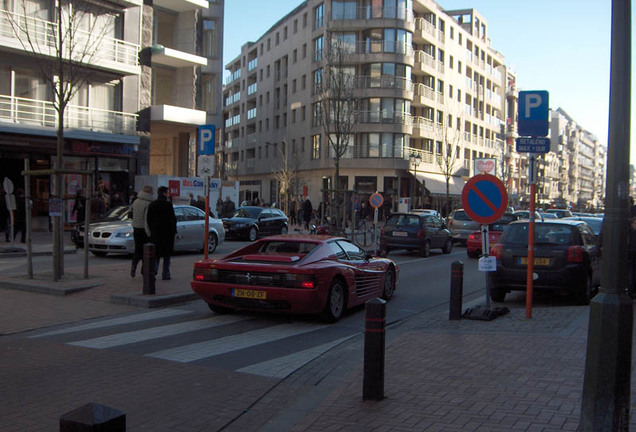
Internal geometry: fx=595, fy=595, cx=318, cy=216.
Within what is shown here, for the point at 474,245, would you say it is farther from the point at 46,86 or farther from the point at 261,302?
the point at 46,86

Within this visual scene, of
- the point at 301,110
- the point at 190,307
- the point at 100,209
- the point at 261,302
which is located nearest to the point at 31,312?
the point at 190,307

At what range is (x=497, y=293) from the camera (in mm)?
11562

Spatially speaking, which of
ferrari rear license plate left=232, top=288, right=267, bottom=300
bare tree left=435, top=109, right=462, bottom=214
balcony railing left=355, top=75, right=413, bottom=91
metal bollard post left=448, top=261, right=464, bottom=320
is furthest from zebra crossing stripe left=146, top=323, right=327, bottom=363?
bare tree left=435, top=109, right=462, bottom=214

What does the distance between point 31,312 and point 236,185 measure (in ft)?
93.1

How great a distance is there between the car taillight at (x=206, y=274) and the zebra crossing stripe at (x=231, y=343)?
45.1 inches

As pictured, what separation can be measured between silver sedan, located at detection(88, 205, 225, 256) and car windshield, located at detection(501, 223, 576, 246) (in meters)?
10.3

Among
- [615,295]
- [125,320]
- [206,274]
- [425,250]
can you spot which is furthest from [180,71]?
[615,295]

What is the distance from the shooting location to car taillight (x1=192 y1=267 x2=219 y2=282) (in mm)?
8898

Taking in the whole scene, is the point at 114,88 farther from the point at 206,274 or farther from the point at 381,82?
the point at 381,82

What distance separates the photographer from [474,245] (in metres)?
21.3

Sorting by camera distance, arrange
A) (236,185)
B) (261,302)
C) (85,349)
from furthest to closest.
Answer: (236,185) < (261,302) < (85,349)

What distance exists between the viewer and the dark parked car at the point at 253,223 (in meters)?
24.8

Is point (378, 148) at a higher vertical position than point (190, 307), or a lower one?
higher

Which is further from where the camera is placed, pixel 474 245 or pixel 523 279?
pixel 474 245
